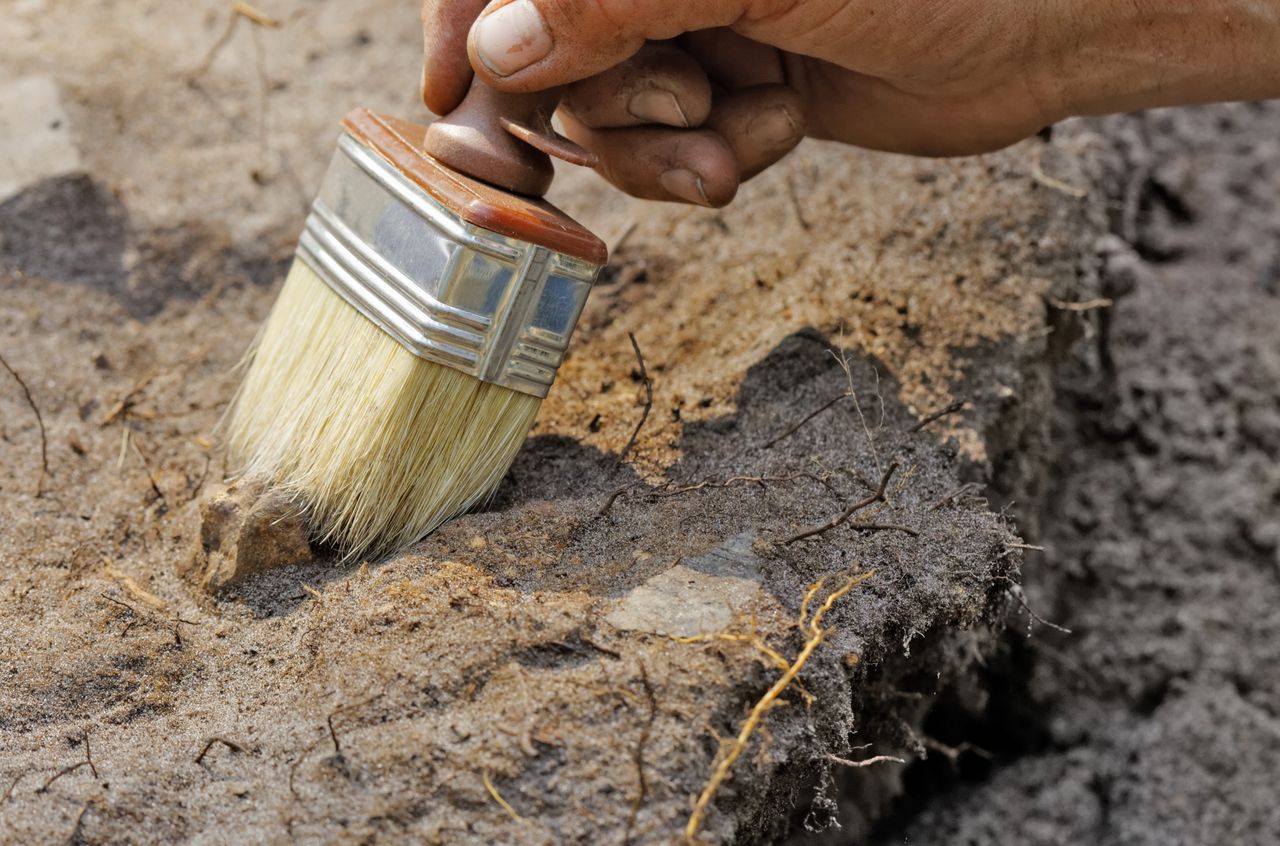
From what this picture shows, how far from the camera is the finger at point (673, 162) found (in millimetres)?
2627

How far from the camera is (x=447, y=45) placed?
2426 millimetres

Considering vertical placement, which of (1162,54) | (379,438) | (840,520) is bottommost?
(379,438)

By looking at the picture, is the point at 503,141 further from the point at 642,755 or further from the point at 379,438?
the point at 642,755

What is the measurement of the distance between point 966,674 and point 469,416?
1563 mm

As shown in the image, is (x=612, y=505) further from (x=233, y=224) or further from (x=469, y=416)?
(x=233, y=224)

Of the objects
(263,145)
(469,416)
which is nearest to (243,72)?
(263,145)

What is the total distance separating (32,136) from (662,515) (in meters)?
2.47

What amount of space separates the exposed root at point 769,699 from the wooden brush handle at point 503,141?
0.96 meters

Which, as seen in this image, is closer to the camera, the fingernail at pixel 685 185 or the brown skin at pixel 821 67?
the brown skin at pixel 821 67

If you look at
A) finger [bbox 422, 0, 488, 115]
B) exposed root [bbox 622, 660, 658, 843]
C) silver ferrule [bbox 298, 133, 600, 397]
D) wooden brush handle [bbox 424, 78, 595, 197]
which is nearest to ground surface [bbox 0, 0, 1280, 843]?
exposed root [bbox 622, 660, 658, 843]

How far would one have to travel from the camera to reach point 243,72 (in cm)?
383

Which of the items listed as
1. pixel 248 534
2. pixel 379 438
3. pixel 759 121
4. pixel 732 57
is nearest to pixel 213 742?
pixel 248 534

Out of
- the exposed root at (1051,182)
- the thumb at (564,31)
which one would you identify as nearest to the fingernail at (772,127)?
the thumb at (564,31)

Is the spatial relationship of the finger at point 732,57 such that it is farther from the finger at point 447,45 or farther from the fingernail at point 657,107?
the finger at point 447,45
